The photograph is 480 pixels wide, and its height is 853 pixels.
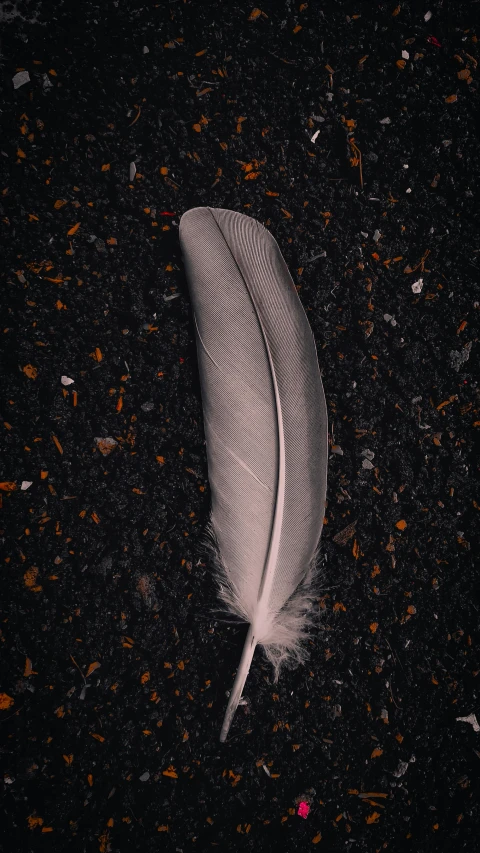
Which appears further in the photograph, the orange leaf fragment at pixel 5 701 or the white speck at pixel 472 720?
the white speck at pixel 472 720

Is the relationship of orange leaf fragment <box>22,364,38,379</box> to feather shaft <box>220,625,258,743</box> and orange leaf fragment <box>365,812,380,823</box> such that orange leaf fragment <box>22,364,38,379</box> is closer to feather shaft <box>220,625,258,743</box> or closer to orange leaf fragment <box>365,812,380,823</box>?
feather shaft <box>220,625,258,743</box>

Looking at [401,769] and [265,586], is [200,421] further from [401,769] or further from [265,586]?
[401,769]

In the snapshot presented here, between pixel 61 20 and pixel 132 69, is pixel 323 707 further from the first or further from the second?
pixel 61 20

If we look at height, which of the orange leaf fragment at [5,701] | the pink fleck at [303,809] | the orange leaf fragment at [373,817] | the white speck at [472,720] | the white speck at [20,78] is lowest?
the orange leaf fragment at [373,817]

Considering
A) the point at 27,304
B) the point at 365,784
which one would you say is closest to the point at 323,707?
the point at 365,784

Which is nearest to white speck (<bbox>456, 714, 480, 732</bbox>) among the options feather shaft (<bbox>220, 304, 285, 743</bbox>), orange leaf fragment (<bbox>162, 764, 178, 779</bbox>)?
feather shaft (<bbox>220, 304, 285, 743</bbox>)

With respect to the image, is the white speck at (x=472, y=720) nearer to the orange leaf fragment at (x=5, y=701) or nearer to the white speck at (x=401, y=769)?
the white speck at (x=401, y=769)

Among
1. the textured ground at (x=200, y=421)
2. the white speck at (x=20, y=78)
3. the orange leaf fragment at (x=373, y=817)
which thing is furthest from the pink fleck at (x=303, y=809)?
the white speck at (x=20, y=78)
